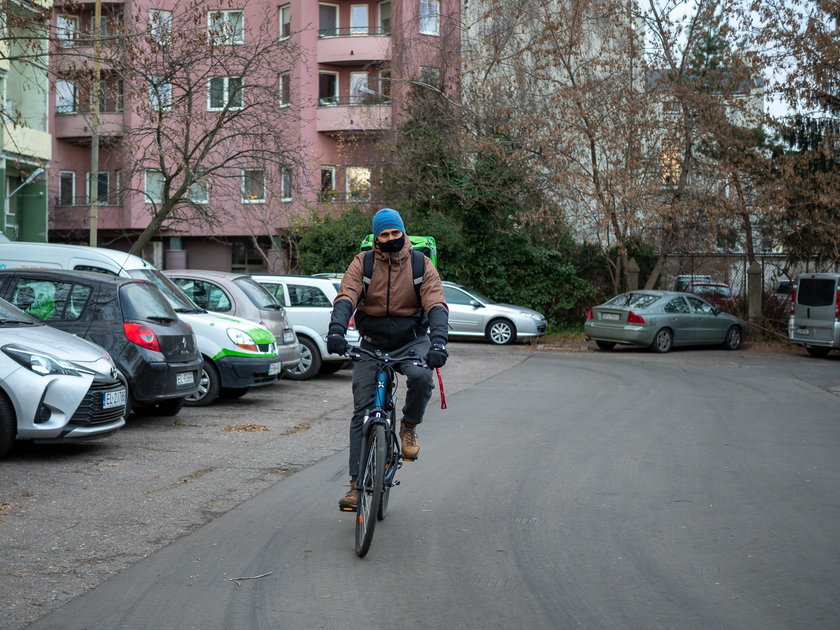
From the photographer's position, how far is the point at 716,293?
3098 cm

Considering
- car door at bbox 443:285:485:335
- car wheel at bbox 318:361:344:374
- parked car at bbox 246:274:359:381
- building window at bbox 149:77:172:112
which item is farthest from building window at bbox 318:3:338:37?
car wheel at bbox 318:361:344:374

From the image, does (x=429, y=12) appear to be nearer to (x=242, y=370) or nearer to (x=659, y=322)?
(x=659, y=322)

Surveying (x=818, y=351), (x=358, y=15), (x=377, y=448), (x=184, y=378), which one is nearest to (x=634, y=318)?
(x=818, y=351)

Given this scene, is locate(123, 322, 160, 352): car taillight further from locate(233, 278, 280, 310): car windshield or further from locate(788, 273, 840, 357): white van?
locate(788, 273, 840, 357): white van

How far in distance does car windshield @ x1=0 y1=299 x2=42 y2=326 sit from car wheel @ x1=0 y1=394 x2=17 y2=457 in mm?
942

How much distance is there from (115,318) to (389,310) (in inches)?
201

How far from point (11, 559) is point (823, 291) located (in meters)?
21.3

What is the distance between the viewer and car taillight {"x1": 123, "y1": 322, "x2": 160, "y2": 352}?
430 inches

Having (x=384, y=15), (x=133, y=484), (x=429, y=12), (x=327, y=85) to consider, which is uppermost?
(x=384, y=15)

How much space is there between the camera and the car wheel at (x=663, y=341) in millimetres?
25984

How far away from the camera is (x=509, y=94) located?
30516 mm

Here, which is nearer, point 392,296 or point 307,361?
point 392,296

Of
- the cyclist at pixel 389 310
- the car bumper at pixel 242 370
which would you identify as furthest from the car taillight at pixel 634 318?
the cyclist at pixel 389 310

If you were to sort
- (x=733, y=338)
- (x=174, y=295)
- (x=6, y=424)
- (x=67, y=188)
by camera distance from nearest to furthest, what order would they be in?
(x=6, y=424) → (x=174, y=295) → (x=733, y=338) → (x=67, y=188)
